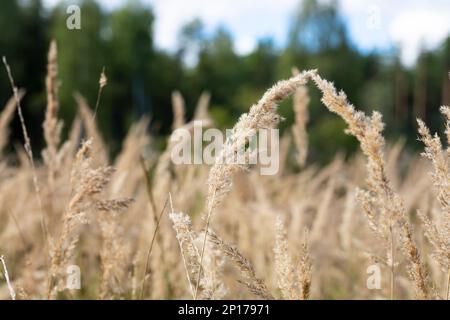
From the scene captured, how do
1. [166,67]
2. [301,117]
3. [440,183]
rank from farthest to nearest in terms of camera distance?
[166,67] < [301,117] < [440,183]

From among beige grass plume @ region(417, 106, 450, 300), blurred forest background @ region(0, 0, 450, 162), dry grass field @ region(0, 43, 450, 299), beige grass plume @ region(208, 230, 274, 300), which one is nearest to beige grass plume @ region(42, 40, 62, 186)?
dry grass field @ region(0, 43, 450, 299)

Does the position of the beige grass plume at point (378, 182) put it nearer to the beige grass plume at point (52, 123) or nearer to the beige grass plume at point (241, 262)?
the beige grass plume at point (241, 262)

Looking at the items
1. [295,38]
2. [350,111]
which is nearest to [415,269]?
[350,111]

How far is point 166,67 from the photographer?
3553 cm

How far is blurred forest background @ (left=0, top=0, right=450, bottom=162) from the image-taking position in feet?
95.1

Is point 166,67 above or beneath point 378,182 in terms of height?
above

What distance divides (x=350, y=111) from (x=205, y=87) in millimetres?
35441

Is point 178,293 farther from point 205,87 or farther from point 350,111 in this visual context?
point 205,87

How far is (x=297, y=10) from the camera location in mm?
37781

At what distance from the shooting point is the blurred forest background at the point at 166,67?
2898 cm

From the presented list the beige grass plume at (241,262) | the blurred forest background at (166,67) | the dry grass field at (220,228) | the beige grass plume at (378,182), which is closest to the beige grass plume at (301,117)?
the dry grass field at (220,228)

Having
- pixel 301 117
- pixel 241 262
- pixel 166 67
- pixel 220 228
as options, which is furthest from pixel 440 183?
pixel 166 67

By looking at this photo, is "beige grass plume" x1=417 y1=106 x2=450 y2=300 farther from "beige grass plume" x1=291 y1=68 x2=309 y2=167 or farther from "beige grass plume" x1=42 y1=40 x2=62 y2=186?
"beige grass plume" x1=291 y1=68 x2=309 y2=167

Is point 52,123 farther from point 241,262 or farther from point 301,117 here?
point 301,117
